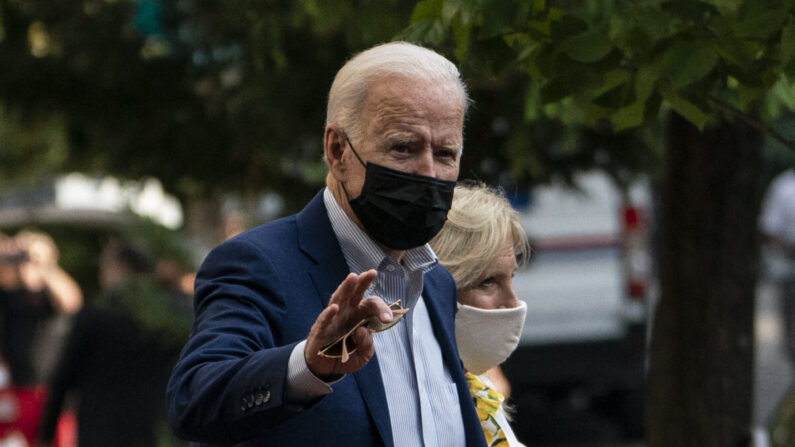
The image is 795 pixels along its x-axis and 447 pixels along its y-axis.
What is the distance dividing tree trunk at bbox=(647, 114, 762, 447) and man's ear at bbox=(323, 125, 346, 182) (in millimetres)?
3170

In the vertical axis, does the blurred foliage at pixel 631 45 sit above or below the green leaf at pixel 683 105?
above

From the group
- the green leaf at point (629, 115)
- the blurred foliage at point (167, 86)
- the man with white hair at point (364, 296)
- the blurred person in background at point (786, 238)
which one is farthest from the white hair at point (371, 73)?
the blurred person in background at point (786, 238)

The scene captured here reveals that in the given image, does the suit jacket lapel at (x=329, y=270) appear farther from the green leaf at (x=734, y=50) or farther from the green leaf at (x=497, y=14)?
the green leaf at (x=734, y=50)

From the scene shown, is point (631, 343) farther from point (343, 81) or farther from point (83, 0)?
point (343, 81)

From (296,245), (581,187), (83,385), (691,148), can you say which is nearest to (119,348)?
(83,385)

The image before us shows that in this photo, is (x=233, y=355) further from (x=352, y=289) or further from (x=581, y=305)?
(x=581, y=305)

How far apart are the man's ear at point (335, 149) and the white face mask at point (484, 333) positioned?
811mm

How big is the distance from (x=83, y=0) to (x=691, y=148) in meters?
3.25


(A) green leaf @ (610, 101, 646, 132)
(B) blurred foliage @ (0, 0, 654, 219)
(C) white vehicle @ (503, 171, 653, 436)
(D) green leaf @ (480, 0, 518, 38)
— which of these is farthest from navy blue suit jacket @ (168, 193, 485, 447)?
(C) white vehicle @ (503, 171, 653, 436)

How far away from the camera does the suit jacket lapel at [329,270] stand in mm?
2459

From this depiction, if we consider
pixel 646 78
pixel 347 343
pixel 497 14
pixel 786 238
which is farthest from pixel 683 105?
pixel 786 238

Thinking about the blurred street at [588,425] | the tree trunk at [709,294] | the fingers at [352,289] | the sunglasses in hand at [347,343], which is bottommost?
the blurred street at [588,425]

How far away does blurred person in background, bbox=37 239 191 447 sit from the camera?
748cm

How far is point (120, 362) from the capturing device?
7562 mm
